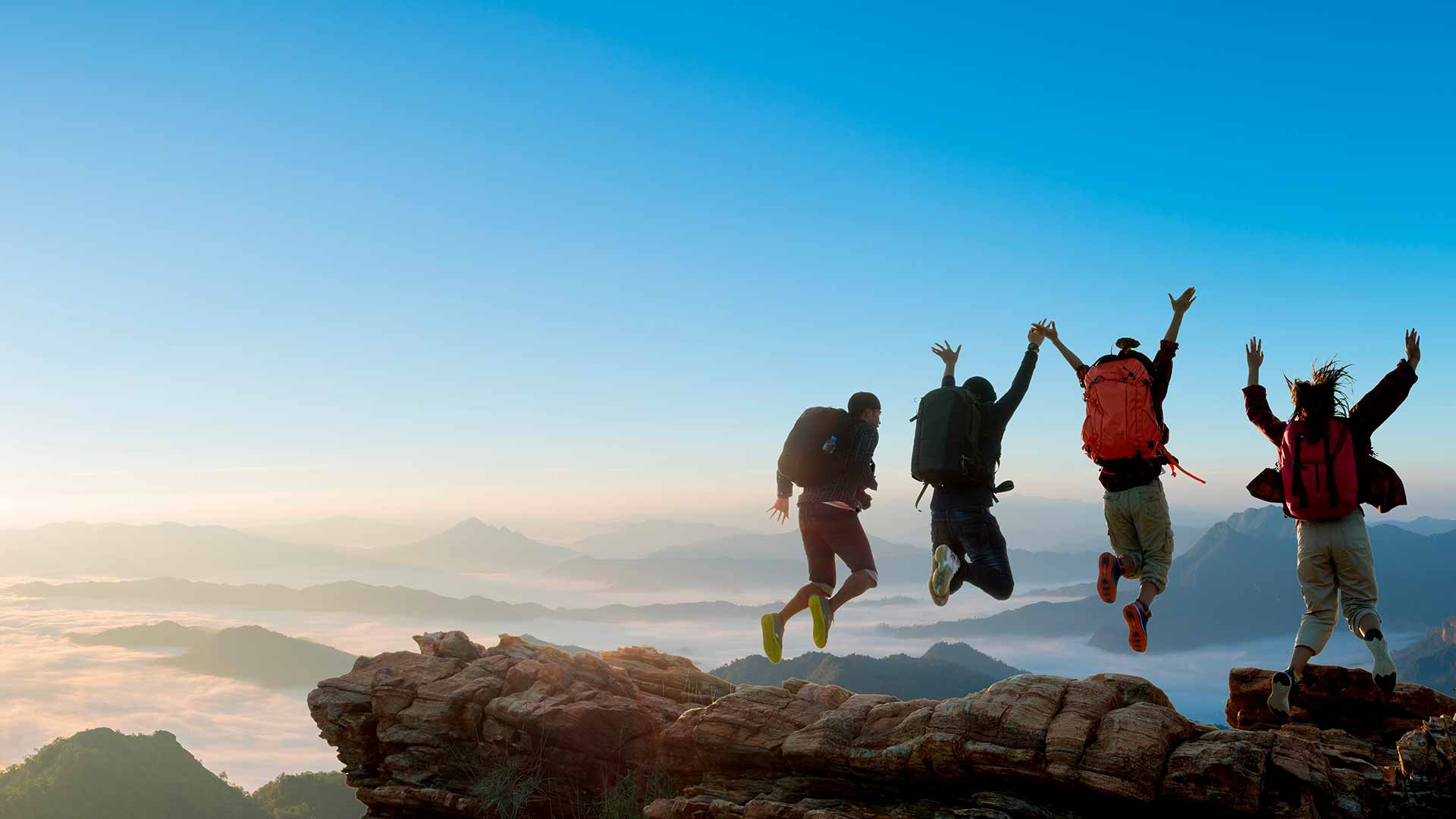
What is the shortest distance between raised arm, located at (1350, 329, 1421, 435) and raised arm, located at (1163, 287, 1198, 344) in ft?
9.40

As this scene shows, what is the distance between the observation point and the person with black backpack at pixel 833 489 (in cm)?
1494

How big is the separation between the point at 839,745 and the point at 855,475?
4464 millimetres

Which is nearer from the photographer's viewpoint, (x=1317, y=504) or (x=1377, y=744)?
(x=1317, y=504)

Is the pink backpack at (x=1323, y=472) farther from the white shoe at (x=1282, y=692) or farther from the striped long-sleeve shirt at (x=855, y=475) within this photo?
the striped long-sleeve shirt at (x=855, y=475)

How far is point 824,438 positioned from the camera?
15.0 meters

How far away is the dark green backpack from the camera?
14.1 metres

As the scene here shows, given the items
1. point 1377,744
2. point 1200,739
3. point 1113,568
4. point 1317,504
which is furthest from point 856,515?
point 1377,744

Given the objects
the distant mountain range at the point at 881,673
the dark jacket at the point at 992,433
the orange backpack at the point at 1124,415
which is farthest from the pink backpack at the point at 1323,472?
the distant mountain range at the point at 881,673

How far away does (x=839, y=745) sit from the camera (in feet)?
47.2

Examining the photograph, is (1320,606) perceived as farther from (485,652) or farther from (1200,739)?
(485,652)

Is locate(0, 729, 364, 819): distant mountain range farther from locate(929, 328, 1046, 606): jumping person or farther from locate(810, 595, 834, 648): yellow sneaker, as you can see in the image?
locate(929, 328, 1046, 606): jumping person

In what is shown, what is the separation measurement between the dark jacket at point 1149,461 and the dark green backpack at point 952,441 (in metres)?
1.85

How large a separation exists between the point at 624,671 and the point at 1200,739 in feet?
37.1

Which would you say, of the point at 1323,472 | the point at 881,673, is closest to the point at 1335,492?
the point at 1323,472
